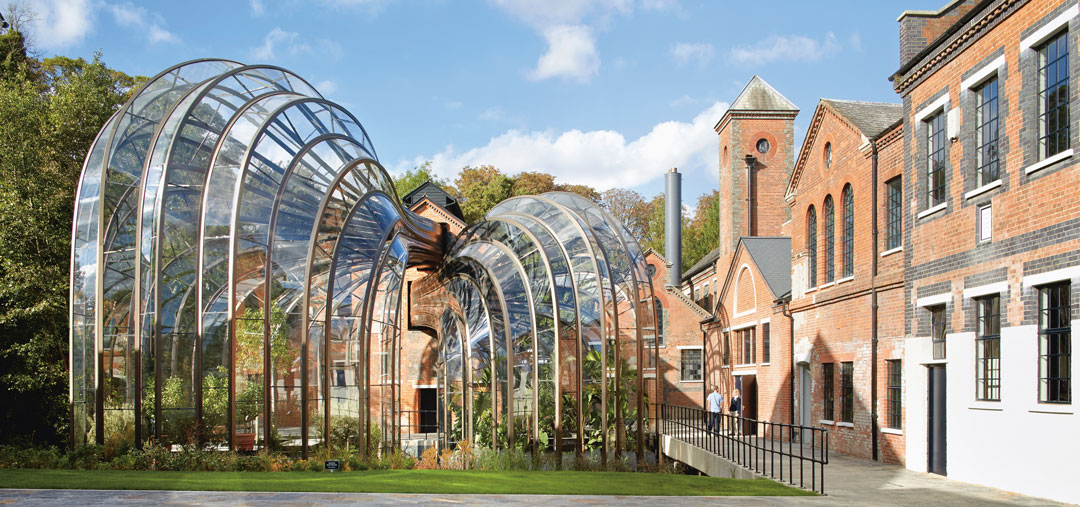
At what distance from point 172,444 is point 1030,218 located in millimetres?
13492

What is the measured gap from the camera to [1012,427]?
12688 millimetres

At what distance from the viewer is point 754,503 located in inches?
409

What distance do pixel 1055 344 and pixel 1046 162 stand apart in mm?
2412

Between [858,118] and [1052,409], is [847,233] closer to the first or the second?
[858,118]

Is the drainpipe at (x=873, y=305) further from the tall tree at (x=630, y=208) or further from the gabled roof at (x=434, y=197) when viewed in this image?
the tall tree at (x=630, y=208)

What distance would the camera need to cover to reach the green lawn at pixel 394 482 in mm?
10922

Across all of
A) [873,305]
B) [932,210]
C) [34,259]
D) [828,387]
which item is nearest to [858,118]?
[873,305]

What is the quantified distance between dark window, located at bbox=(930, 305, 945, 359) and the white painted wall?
13cm

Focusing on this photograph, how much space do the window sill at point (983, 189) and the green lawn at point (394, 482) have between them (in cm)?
550

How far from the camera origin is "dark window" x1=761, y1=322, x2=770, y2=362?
28034 mm

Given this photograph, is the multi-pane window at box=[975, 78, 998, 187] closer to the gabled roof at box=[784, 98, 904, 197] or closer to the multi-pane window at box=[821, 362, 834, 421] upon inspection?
the gabled roof at box=[784, 98, 904, 197]

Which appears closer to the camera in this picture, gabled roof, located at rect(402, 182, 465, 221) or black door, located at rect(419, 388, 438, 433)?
black door, located at rect(419, 388, 438, 433)

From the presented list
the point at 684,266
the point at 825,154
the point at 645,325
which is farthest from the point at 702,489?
the point at 684,266

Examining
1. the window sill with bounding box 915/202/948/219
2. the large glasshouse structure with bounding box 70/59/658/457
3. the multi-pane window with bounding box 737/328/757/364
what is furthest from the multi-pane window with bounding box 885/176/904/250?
the multi-pane window with bounding box 737/328/757/364
